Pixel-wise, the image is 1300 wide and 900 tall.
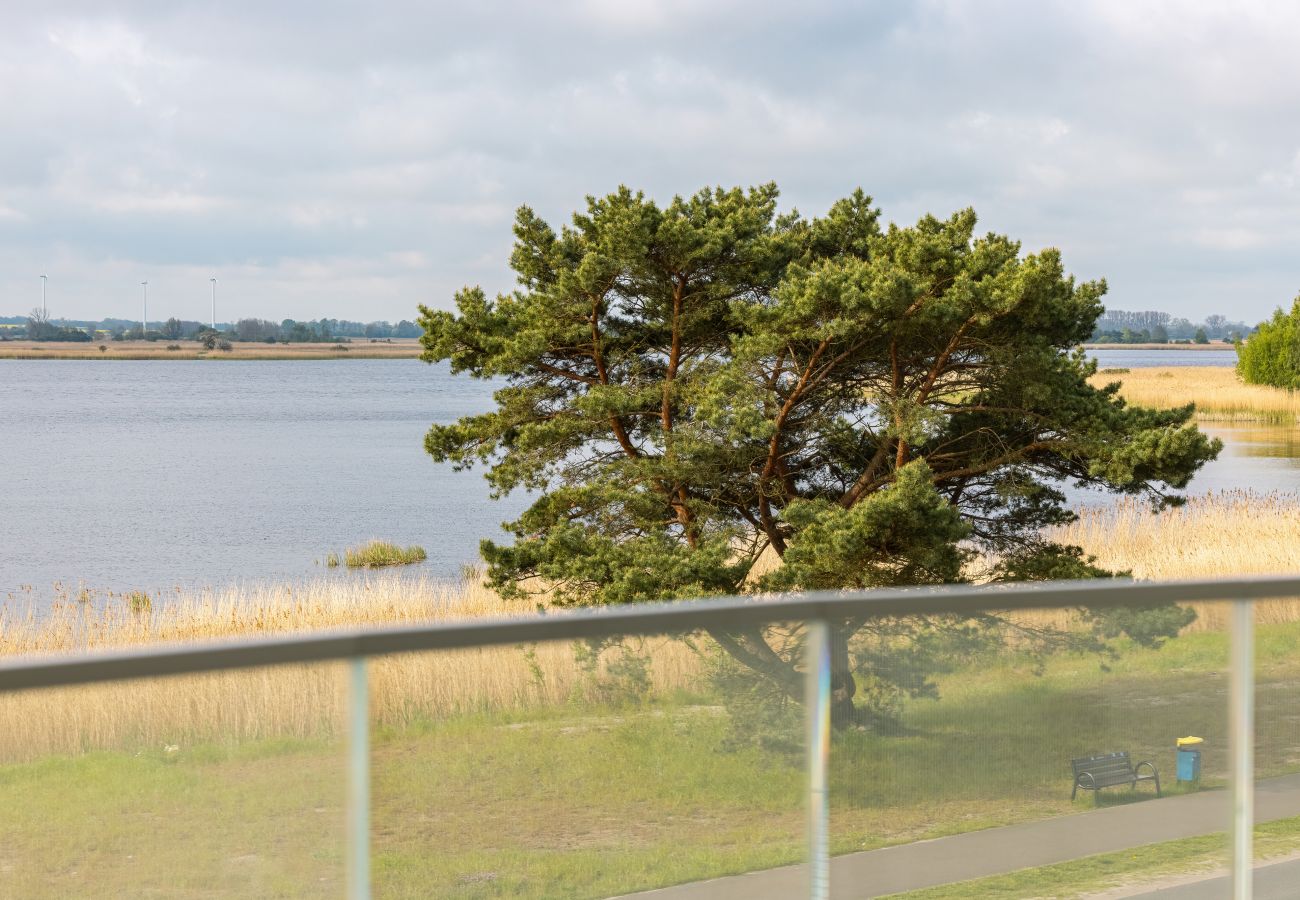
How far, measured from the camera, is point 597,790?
2.51 metres

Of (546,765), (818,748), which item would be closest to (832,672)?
(818,748)

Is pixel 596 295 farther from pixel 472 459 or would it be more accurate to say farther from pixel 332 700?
pixel 332 700

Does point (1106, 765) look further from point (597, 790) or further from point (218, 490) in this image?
point (218, 490)

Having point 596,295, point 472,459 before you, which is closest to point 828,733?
point 596,295

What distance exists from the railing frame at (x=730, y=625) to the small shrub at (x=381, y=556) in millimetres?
29291

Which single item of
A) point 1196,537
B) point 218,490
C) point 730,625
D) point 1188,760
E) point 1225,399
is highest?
point 730,625

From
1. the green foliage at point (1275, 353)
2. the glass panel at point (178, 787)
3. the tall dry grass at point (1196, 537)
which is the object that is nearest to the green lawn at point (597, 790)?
the glass panel at point (178, 787)

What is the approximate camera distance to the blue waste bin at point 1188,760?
3002 mm

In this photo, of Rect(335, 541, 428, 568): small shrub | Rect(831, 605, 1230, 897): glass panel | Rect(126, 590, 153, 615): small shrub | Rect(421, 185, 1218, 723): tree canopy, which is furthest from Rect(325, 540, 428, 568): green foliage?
Rect(831, 605, 1230, 897): glass panel

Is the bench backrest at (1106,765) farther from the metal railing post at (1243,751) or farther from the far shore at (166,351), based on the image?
the far shore at (166,351)

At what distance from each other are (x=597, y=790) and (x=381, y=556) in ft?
98.6

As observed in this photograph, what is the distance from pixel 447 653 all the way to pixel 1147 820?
1626 mm

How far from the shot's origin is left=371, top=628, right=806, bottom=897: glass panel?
2379mm

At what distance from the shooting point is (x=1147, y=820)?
2.93m
